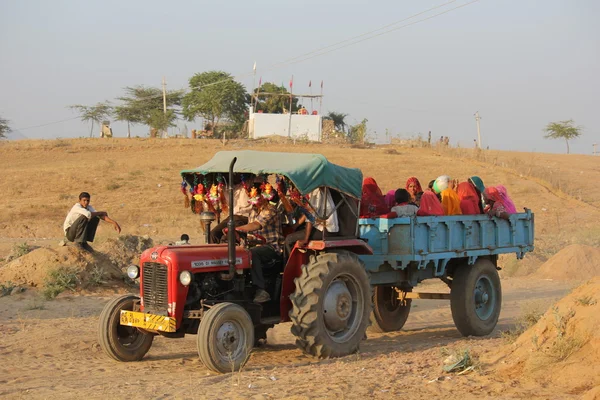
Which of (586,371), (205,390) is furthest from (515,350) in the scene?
(205,390)

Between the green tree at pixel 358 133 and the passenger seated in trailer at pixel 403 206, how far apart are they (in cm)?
3478

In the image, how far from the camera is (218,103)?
51.1 m

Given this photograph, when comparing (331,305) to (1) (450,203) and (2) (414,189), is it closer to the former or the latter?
(1) (450,203)

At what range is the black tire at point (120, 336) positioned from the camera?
844 centimetres

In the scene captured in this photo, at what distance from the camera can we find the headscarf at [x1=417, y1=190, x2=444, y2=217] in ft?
34.2

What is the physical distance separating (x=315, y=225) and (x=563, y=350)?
2.97 metres

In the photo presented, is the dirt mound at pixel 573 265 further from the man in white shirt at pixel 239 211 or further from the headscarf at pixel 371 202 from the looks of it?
the man in white shirt at pixel 239 211

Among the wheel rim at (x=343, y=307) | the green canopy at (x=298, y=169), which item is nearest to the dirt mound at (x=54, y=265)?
the green canopy at (x=298, y=169)

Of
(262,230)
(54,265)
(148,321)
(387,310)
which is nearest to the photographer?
(148,321)

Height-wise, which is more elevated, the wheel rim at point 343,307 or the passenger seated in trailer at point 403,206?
the passenger seated in trailer at point 403,206

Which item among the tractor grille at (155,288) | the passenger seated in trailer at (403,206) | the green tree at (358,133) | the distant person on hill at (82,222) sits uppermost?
the green tree at (358,133)

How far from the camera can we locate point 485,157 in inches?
1470

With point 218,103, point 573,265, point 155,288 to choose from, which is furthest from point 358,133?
point 155,288

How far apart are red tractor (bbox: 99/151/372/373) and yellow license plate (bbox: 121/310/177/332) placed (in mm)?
11
